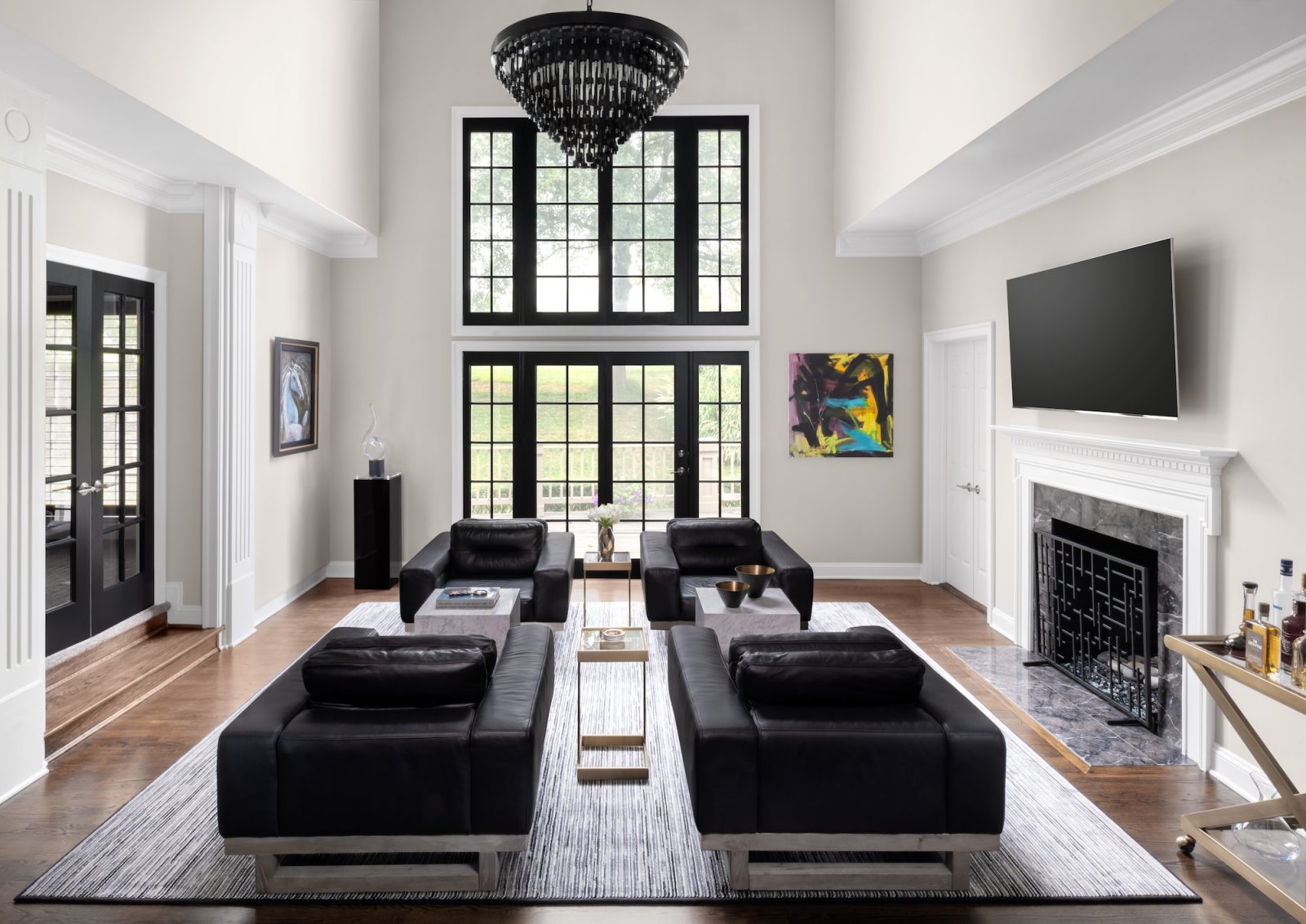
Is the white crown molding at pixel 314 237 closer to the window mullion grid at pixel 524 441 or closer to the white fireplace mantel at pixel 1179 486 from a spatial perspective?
the window mullion grid at pixel 524 441

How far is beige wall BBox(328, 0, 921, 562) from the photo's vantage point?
7621mm

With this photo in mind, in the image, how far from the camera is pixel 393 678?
9.53 feet

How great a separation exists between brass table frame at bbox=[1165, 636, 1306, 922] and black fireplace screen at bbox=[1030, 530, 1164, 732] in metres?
1.18

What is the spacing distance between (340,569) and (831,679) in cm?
597

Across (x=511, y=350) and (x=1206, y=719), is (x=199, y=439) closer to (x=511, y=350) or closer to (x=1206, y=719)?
(x=511, y=350)

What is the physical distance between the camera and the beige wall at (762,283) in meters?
7.62

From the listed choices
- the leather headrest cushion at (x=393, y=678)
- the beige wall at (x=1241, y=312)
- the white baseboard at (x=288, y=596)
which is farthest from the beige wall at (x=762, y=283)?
the leather headrest cushion at (x=393, y=678)

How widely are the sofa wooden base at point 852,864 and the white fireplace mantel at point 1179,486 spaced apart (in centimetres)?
172

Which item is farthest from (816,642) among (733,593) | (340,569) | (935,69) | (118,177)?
(340,569)

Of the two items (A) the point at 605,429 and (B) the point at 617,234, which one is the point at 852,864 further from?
(B) the point at 617,234

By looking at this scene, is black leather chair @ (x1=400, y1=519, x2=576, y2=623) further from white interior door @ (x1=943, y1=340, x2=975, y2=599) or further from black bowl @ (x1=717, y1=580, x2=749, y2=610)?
white interior door @ (x1=943, y1=340, x2=975, y2=599)

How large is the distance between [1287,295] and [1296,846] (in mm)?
2003

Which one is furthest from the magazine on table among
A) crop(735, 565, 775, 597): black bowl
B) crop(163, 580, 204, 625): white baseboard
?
crop(163, 580, 204, 625): white baseboard

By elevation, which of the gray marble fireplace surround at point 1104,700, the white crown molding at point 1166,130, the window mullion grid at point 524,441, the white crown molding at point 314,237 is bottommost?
the gray marble fireplace surround at point 1104,700
